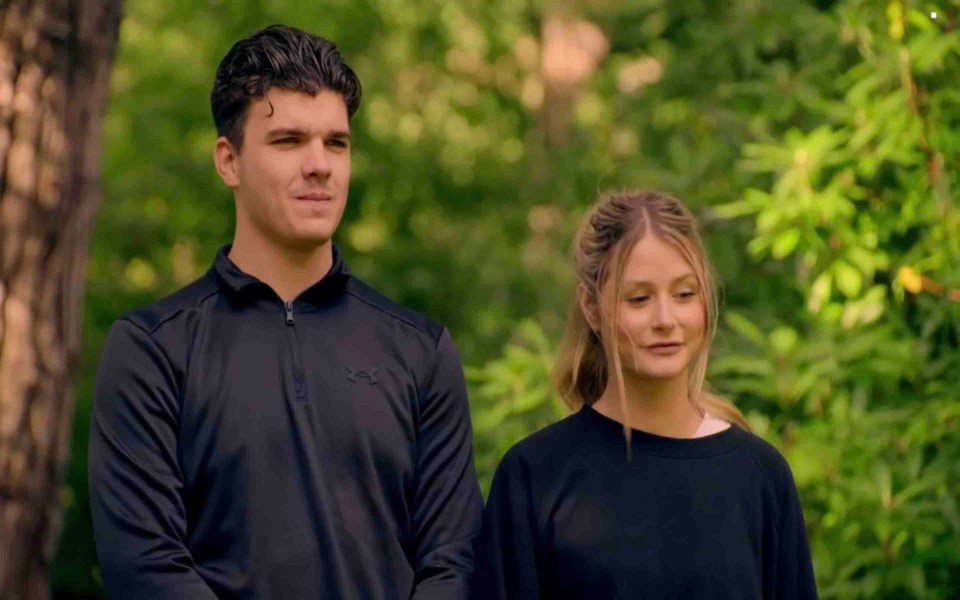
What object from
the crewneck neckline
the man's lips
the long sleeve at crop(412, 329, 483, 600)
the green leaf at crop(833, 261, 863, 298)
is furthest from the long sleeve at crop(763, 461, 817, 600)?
the green leaf at crop(833, 261, 863, 298)

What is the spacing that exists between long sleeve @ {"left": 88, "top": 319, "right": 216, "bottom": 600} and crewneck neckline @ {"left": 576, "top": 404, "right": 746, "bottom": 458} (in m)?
0.94

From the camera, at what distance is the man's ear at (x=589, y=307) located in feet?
12.6

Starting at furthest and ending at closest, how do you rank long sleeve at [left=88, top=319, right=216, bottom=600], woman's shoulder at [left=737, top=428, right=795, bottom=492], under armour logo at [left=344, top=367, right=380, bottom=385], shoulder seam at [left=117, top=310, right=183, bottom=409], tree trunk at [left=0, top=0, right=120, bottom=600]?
tree trunk at [left=0, top=0, right=120, bottom=600], woman's shoulder at [left=737, top=428, right=795, bottom=492], under armour logo at [left=344, top=367, right=380, bottom=385], shoulder seam at [left=117, top=310, right=183, bottom=409], long sleeve at [left=88, top=319, right=216, bottom=600]

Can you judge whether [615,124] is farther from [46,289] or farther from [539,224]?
[539,224]

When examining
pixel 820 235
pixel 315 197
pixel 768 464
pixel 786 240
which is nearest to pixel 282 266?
pixel 315 197

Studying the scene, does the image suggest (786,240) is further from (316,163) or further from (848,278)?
(316,163)

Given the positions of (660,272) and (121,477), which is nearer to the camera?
(121,477)

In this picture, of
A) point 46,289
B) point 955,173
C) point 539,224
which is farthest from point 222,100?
point 539,224

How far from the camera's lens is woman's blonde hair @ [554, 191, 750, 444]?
3.74 meters

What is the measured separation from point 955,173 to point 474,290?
5.73m

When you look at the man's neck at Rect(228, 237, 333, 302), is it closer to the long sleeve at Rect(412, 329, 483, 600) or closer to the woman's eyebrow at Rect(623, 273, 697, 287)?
the long sleeve at Rect(412, 329, 483, 600)

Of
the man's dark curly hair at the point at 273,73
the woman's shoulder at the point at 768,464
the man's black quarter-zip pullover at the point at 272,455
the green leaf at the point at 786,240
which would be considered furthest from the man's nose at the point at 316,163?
the green leaf at the point at 786,240

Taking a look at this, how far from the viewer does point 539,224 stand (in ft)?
40.9

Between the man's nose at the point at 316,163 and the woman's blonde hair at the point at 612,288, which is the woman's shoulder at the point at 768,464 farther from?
the man's nose at the point at 316,163
